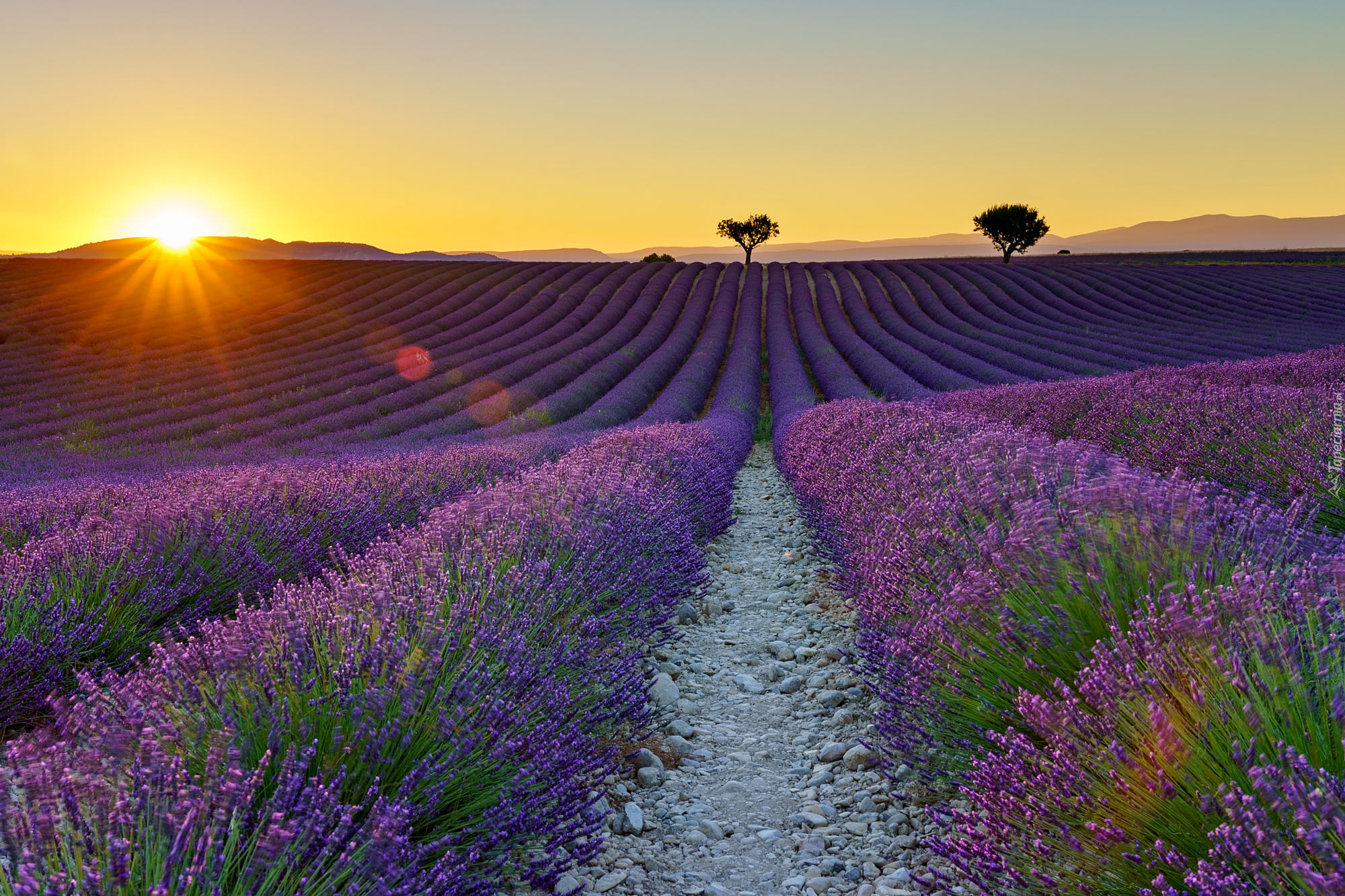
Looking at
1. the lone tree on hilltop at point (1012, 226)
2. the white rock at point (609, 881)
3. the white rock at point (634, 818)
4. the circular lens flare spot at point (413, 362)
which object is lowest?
the white rock at point (634, 818)

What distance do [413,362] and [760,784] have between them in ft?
60.5

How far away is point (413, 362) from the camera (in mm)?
19828

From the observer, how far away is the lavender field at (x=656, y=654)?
1.57 meters

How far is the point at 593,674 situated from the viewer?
9.86 ft

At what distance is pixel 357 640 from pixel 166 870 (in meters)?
0.83

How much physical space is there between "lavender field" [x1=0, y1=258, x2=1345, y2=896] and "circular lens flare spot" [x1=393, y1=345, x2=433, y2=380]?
10506mm

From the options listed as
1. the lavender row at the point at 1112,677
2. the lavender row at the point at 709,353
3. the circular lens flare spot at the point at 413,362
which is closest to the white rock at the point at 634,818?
the lavender row at the point at 1112,677

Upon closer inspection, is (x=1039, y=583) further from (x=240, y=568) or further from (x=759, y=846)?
(x=240, y=568)

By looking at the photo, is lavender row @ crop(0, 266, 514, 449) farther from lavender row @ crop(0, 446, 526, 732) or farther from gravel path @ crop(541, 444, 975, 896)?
gravel path @ crop(541, 444, 975, 896)

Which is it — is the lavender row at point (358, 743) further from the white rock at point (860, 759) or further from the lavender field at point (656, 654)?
the white rock at point (860, 759)

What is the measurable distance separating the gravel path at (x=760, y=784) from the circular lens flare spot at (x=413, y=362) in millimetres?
15079

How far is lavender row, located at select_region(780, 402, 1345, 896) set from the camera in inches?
60.2

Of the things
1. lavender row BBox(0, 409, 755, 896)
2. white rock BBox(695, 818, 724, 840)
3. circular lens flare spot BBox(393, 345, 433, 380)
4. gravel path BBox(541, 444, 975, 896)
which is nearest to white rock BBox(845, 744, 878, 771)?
gravel path BBox(541, 444, 975, 896)

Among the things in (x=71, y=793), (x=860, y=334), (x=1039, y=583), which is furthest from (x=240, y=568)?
(x=860, y=334)
